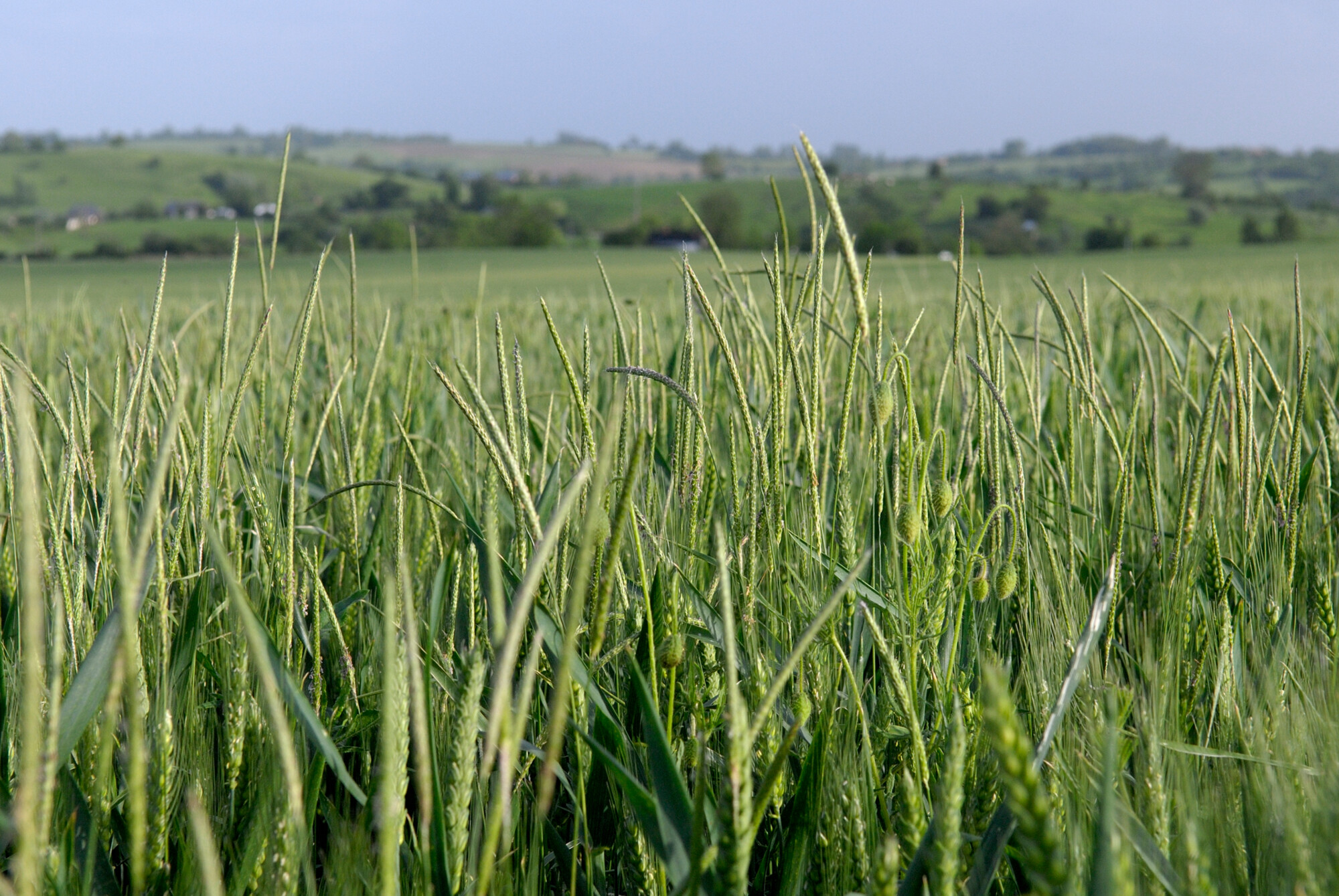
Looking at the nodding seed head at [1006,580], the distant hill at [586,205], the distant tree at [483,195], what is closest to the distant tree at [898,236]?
the distant hill at [586,205]

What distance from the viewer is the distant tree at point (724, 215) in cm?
3062

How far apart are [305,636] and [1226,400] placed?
137 centimetres

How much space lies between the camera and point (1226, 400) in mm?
1459

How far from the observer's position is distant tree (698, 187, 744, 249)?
30.6m

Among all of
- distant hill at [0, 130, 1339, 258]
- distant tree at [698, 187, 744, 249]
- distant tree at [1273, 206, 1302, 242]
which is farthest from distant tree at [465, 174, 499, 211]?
distant tree at [1273, 206, 1302, 242]

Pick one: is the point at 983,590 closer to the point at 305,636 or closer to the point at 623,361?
the point at 623,361

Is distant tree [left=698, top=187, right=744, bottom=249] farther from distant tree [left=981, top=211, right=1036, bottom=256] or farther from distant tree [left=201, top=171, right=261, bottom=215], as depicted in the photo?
distant tree [left=201, top=171, right=261, bottom=215]

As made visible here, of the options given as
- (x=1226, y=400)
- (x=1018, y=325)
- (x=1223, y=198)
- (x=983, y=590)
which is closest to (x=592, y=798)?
(x=983, y=590)

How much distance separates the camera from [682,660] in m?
0.78

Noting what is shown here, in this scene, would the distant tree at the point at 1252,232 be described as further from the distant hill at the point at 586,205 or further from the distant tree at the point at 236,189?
the distant tree at the point at 236,189

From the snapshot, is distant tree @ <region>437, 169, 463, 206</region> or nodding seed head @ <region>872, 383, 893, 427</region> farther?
distant tree @ <region>437, 169, 463, 206</region>

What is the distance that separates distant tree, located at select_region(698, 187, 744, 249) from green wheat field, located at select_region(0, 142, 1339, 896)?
27092 mm

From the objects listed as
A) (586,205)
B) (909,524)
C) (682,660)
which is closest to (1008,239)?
(586,205)

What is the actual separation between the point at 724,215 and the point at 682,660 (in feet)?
119
